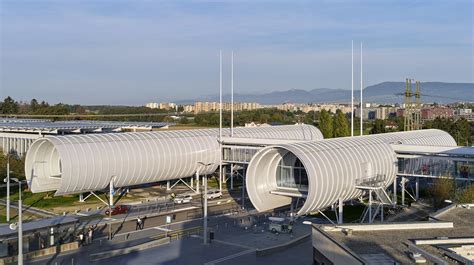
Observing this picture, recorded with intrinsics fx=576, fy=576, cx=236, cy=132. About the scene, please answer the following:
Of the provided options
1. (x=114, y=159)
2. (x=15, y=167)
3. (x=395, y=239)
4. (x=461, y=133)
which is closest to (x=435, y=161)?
(x=395, y=239)

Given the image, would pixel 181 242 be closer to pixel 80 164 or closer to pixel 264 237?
pixel 264 237

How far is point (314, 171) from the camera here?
3647cm

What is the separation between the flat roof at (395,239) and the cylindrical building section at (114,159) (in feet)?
81.9

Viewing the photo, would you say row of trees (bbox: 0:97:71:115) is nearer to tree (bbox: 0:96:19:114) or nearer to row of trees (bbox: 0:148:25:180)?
tree (bbox: 0:96:19:114)

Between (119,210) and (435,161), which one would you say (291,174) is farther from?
(119,210)

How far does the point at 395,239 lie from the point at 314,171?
12783 millimetres

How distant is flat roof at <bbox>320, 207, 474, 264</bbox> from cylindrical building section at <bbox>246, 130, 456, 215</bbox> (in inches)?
392

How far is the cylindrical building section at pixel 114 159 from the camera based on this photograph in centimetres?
4372

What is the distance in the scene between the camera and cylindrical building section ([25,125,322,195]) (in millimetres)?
43719

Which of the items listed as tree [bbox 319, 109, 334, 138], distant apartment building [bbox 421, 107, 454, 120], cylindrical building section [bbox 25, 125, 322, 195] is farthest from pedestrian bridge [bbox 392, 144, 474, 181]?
distant apartment building [bbox 421, 107, 454, 120]

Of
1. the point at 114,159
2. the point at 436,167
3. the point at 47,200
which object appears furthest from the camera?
the point at 47,200

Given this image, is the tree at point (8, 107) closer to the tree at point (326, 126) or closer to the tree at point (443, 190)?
the tree at point (326, 126)

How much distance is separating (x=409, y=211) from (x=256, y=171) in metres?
12.7

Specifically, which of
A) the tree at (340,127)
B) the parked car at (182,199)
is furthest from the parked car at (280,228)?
the tree at (340,127)
